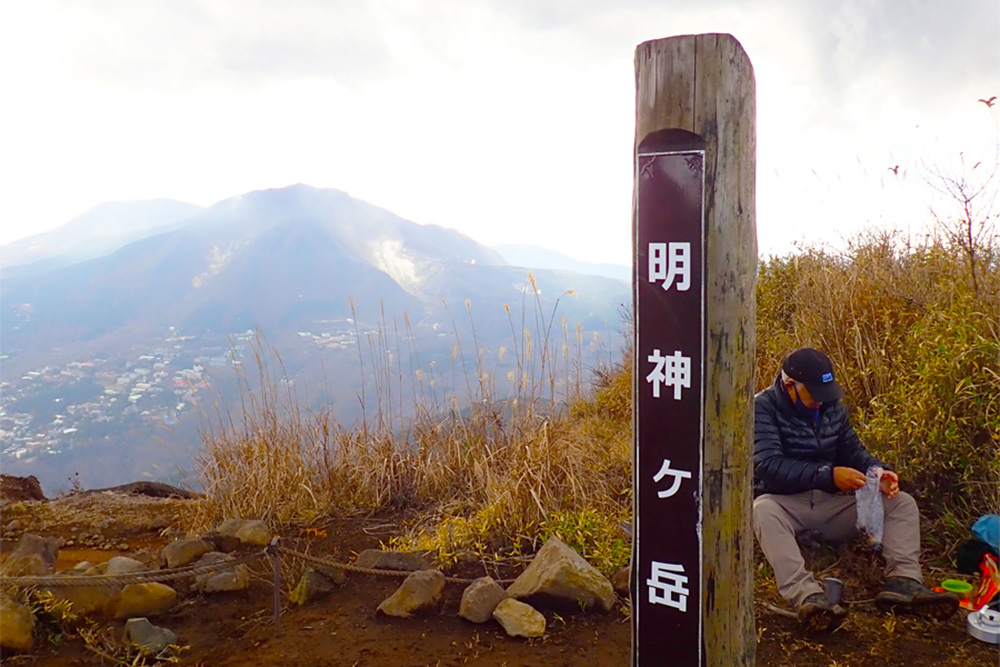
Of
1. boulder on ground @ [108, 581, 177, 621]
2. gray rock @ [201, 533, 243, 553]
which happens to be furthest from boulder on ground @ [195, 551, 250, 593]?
gray rock @ [201, 533, 243, 553]

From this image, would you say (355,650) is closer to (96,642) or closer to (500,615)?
(500,615)

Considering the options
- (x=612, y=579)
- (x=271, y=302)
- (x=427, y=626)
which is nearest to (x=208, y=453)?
(x=427, y=626)

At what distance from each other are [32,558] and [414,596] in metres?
2.02

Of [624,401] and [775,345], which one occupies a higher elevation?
[775,345]

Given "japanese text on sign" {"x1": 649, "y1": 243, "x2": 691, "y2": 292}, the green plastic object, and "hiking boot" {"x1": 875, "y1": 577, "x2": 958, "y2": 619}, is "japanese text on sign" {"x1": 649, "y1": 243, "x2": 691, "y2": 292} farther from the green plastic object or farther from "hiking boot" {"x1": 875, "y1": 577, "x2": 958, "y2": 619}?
the green plastic object

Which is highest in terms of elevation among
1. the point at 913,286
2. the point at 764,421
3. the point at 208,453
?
the point at 913,286

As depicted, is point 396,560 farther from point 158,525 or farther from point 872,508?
point 158,525

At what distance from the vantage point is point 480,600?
2.88 metres

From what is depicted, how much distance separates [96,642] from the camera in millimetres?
2768

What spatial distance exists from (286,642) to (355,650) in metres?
0.35

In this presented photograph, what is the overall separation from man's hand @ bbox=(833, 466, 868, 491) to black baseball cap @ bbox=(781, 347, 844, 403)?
1.13ft

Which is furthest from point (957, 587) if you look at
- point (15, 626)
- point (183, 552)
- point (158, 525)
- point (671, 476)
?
point (158, 525)

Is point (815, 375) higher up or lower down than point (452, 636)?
higher up

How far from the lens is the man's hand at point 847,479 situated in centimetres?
303
